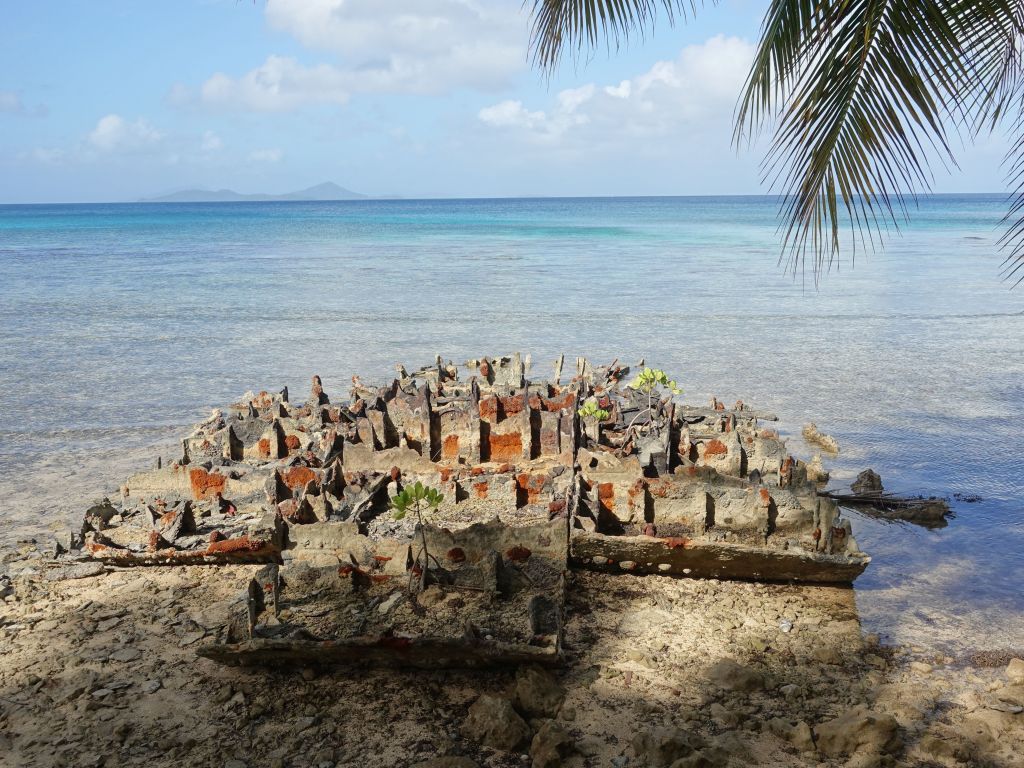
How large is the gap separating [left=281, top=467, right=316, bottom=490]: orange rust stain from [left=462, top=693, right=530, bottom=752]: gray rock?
150 inches

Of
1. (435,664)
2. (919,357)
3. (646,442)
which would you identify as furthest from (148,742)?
(919,357)

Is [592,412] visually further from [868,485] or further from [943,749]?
[943,749]

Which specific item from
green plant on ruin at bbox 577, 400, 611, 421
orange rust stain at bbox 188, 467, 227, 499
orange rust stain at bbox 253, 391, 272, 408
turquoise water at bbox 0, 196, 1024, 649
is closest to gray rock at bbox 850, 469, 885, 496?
turquoise water at bbox 0, 196, 1024, 649

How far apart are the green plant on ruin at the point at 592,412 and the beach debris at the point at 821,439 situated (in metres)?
2.80

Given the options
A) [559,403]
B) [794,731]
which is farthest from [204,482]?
[794,731]

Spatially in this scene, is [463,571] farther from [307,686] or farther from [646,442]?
[646,442]

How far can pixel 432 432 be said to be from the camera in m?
9.83

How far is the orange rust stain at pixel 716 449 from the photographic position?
9.51m

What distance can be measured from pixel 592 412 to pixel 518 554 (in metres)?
3.79

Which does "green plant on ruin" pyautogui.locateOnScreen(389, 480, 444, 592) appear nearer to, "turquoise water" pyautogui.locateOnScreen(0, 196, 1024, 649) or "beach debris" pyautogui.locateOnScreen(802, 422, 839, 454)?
"turquoise water" pyautogui.locateOnScreen(0, 196, 1024, 649)

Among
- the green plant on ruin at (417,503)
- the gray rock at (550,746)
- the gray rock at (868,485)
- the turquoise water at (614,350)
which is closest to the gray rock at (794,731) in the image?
the gray rock at (550,746)

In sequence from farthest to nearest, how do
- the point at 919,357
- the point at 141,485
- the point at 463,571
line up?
the point at 919,357 → the point at 141,485 → the point at 463,571

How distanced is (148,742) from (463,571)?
7.54 feet

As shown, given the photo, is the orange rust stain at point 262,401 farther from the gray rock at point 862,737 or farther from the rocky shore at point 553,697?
the gray rock at point 862,737
